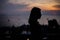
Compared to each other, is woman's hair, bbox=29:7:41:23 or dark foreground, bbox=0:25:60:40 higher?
woman's hair, bbox=29:7:41:23

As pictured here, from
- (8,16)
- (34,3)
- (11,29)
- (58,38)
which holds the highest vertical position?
(34,3)

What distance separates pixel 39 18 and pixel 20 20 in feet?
0.55

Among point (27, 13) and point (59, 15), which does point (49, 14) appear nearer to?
point (59, 15)

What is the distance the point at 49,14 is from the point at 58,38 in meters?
0.23

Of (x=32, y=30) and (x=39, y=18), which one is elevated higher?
(x=39, y=18)

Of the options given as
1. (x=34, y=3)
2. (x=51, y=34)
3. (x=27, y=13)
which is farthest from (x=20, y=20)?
(x=51, y=34)

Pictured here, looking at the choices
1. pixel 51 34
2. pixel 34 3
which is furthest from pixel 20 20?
pixel 51 34

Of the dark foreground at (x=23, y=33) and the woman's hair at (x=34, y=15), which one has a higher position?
the woman's hair at (x=34, y=15)

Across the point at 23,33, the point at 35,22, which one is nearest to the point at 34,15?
the point at 35,22

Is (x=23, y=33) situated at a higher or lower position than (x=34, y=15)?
lower

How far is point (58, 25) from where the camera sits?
107 cm

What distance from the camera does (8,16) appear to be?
1.07 m

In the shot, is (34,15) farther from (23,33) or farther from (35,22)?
(23,33)

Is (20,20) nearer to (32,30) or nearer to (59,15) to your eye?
(32,30)
